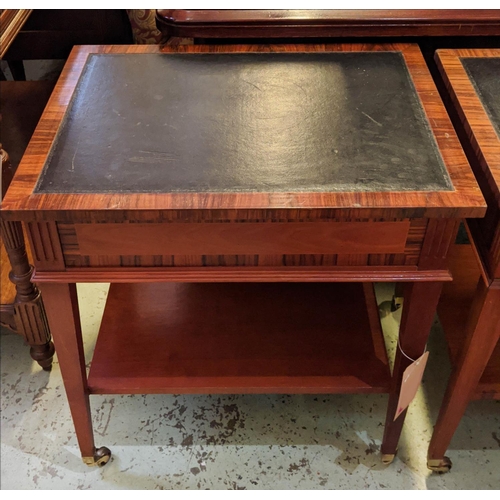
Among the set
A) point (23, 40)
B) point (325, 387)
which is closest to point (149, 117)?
point (325, 387)

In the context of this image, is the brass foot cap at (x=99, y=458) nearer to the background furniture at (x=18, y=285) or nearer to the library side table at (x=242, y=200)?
the library side table at (x=242, y=200)

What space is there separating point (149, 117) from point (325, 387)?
0.48 metres

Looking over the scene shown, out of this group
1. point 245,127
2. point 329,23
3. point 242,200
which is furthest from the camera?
point 329,23

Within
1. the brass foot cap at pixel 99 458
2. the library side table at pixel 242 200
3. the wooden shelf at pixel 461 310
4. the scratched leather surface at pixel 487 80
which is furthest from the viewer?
the brass foot cap at pixel 99 458

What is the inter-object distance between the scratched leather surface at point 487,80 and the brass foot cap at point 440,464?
547 millimetres

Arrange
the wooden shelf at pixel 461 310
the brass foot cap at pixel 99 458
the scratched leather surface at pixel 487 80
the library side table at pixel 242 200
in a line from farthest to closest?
the brass foot cap at pixel 99 458, the wooden shelf at pixel 461 310, the scratched leather surface at pixel 487 80, the library side table at pixel 242 200

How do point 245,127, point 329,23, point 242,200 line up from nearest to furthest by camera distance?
point 242,200 → point 245,127 → point 329,23

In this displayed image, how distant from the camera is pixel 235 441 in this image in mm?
1032

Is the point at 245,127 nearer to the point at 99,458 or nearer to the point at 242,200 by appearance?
the point at 242,200

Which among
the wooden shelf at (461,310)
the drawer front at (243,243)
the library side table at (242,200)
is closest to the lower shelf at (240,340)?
the library side table at (242,200)

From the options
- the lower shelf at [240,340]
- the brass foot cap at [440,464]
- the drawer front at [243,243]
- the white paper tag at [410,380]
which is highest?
the drawer front at [243,243]

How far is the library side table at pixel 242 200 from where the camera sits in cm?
66

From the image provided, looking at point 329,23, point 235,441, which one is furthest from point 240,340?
point 329,23

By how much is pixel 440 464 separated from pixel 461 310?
26cm
